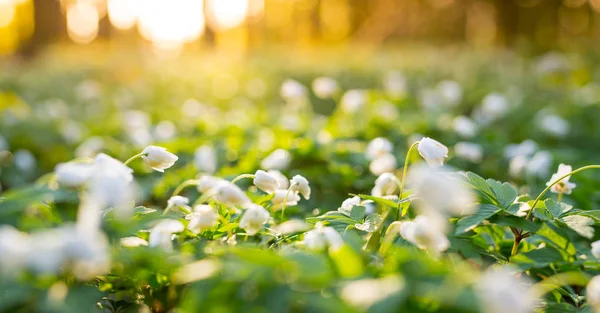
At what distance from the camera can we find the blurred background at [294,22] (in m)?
18.0

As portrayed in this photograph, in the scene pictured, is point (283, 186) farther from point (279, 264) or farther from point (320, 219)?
point (279, 264)

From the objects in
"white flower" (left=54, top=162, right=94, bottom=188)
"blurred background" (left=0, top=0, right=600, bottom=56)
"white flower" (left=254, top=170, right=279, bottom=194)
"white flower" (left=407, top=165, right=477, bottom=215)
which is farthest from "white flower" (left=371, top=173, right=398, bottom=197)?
"blurred background" (left=0, top=0, right=600, bottom=56)

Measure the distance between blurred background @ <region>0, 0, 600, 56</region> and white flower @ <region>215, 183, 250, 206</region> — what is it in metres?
14.1

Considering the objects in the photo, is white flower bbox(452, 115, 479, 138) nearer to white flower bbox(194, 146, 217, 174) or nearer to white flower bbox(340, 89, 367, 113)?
white flower bbox(340, 89, 367, 113)

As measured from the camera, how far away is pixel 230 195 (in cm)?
173

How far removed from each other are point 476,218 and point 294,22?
2589cm

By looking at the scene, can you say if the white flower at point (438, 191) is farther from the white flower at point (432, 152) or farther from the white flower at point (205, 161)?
the white flower at point (205, 161)

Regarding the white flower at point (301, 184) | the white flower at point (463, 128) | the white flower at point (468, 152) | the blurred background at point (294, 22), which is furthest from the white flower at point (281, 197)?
the blurred background at point (294, 22)

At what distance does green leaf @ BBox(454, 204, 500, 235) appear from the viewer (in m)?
1.75

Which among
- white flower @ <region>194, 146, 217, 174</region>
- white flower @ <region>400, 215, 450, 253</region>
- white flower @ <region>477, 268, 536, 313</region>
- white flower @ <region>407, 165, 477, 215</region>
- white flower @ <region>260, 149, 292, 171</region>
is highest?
white flower @ <region>407, 165, 477, 215</region>

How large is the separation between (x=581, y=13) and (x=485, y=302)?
20228 mm

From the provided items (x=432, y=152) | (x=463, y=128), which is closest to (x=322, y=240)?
(x=432, y=152)

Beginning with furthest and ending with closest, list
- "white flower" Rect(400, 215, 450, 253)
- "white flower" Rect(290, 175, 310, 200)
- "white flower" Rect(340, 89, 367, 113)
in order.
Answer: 1. "white flower" Rect(340, 89, 367, 113)
2. "white flower" Rect(290, 175, 310, 200)
3. "white flower" Rect(400, 215, 450, 253)

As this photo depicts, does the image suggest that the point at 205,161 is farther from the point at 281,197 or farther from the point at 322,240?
the point at 322,240
